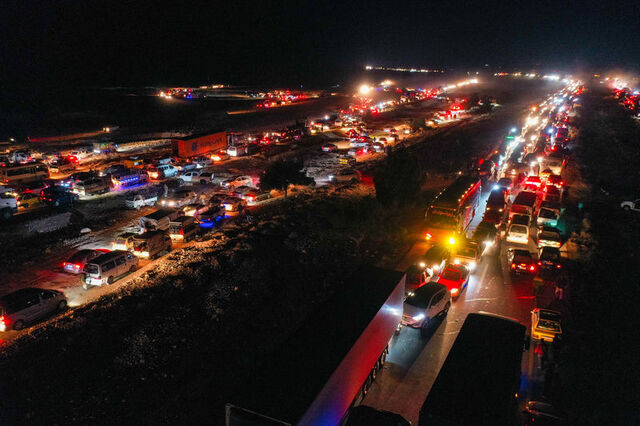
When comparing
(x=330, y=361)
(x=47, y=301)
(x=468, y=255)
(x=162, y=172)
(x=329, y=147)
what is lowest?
(x=468, y=255)

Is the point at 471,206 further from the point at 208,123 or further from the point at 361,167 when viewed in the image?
the point at 208,123

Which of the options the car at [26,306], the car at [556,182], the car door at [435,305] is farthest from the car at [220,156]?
the car door at [435,305]

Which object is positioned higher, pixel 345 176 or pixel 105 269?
Answer: pixel 105 269

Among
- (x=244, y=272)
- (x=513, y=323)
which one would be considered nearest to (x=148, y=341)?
(x=244, y=272)

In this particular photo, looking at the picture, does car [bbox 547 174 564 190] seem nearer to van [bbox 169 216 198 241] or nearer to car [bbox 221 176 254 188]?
car [bbox 221 176 254 188]

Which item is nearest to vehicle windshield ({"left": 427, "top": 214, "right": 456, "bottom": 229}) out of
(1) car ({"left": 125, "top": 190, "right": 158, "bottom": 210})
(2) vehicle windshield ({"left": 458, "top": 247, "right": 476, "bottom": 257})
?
(2) vehicle windshield ({"left": 458, "top": 247, "right": 476, "bottom": 257})

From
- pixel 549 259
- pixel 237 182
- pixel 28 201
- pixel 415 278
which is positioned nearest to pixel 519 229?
pixel 549 259

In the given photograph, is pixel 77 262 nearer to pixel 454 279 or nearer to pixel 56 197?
pixel 56 197

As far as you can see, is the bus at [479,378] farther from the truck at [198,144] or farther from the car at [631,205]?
the truck at [198,144]
